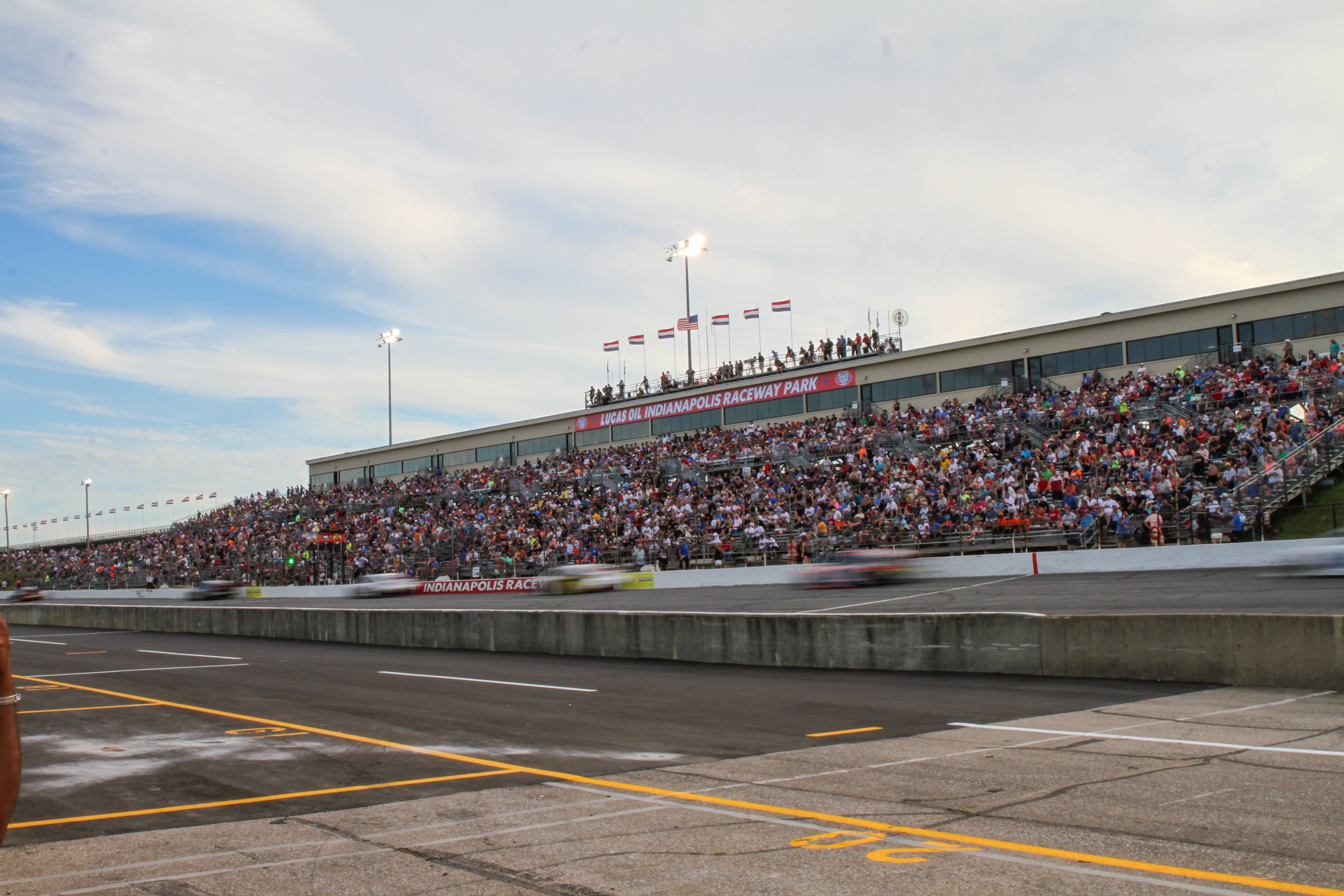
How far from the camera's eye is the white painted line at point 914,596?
874 inches

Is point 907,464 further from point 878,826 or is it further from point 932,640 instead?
point 878,826

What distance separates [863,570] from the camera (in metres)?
28.3

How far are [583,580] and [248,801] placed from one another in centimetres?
2893

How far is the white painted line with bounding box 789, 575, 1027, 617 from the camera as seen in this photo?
22203 millimetres

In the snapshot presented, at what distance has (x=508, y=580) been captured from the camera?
135 ft

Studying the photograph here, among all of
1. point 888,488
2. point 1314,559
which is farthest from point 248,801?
point 888,488

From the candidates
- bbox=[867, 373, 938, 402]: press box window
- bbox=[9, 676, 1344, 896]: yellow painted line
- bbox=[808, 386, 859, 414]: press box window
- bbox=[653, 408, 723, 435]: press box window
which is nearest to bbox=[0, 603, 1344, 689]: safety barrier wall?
bbox=[9, 676, 1344, 896]: yellow painted line

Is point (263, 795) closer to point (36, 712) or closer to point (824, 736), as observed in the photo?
point (824, 736)

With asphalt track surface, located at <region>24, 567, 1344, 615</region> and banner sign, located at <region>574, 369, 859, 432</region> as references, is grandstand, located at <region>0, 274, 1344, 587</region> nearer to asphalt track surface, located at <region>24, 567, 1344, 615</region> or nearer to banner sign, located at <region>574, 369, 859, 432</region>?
banner sign, located at <region>574, 369, 859, 432</region>

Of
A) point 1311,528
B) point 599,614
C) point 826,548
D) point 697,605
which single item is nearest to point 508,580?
point 826,548

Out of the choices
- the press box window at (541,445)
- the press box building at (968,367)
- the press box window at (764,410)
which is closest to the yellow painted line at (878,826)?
the press box building at (968,367)

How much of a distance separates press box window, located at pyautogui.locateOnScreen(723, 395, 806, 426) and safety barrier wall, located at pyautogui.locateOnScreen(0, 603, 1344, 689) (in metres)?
31.3

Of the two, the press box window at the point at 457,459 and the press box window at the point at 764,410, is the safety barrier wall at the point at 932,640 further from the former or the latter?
the press box window at the point at 457,459

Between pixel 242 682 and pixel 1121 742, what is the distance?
43.4ft
